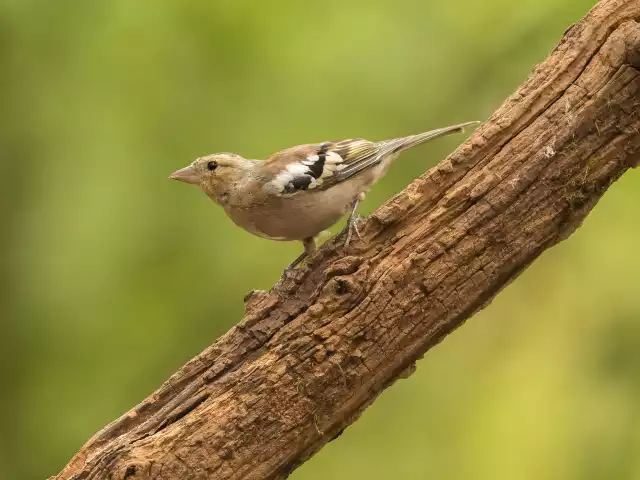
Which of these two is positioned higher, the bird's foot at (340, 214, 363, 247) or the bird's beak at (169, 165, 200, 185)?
the bird's beak at (169, 165, 200, 185)

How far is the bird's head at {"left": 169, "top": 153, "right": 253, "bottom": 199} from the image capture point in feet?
13.4

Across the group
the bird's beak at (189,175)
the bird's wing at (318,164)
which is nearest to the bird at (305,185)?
the bird's wing at (318,164)

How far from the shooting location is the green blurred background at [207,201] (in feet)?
17.4

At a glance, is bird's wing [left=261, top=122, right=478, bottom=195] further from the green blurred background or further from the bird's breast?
the green blurred background

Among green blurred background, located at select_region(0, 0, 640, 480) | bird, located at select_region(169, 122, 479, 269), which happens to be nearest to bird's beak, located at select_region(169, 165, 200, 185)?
bird, located at select_region(169, 122, 479, 269)

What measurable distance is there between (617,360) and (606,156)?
89.8 inches

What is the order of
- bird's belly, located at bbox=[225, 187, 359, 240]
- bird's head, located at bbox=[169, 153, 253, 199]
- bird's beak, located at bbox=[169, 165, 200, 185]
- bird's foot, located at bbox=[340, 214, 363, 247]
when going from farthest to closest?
bird's beak, located at bbox=[169, 165, 200, 185] < bird's head, located at bbox=[169, 153, 253, 199] < bird's belly, located at bbox=[225, 187, 359, 240] < bird's foot, located at bbox=[340, 214, 363, 247]

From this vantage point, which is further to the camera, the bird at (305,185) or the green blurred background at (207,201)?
the green blurred background at (207,201)

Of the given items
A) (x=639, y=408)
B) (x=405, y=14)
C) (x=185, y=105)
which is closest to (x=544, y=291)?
(x=639, y=408)

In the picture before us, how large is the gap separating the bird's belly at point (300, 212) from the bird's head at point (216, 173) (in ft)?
0.89

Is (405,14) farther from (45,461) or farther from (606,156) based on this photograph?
(45,461)

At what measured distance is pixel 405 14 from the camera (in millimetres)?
5695

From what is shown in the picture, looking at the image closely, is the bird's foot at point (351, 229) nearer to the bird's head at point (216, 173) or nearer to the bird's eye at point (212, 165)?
the bird's head at point (216, 173)

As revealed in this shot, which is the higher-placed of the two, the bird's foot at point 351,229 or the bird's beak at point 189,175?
the bird's beak at point 189,175
